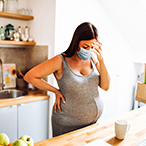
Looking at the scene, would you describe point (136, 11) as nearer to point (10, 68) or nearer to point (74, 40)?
point (74, 40)

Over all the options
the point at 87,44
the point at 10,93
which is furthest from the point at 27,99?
the point at 87,44

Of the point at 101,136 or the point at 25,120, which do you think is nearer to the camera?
the point at 101,136

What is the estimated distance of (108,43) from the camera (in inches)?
106

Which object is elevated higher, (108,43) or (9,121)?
(108,43)

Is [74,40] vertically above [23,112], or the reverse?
[74,40]

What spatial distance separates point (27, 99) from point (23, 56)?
84 cm

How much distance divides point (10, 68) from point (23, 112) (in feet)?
2.51

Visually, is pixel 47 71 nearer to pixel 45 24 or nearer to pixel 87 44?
pixel 87 44

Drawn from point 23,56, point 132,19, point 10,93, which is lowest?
point 10,93

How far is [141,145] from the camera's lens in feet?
3.37

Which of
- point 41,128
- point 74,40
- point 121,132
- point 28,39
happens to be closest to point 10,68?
point 28,39

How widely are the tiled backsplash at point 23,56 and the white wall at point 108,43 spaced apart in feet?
1.18

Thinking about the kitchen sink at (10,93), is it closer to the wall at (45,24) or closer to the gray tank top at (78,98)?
the wall at (45,24)

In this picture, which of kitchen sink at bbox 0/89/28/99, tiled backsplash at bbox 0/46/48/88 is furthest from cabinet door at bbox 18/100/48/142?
tiled backsplash at bbox 0/46/48/88
